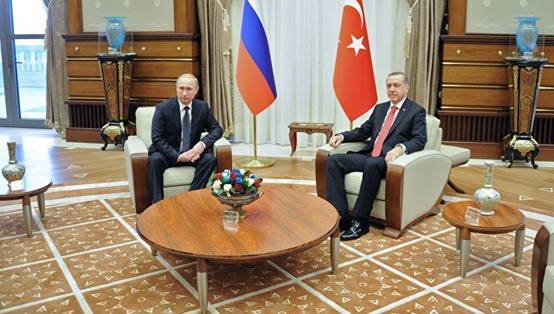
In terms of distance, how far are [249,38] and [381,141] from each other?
2.32 metres

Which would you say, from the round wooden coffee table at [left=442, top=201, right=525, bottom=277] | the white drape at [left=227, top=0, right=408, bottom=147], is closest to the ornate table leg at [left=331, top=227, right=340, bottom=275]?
the round wooden coffee table at [left=442, top=201, right=525, bottom=277]

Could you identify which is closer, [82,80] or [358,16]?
[358,16]

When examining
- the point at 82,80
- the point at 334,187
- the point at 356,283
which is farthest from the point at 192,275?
the point at 82,80

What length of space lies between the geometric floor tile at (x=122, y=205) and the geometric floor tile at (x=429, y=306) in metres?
2.50

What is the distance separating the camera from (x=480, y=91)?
6438 mm

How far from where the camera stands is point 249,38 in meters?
6.23

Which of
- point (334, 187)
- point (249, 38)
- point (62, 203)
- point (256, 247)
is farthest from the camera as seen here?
point (249, 38)

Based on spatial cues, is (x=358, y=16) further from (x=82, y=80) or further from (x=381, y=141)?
(x=82, y=80)

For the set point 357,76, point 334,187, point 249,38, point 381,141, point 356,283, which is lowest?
point 356,283

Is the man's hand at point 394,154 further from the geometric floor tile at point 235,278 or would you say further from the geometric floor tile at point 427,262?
the geometric floor tile at point 235,278

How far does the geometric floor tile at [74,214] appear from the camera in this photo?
14.8ft

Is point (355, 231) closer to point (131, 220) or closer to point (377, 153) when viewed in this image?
point (377, 153)

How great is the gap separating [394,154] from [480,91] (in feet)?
8.98

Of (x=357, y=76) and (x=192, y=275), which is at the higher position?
(x=357, y=76)
